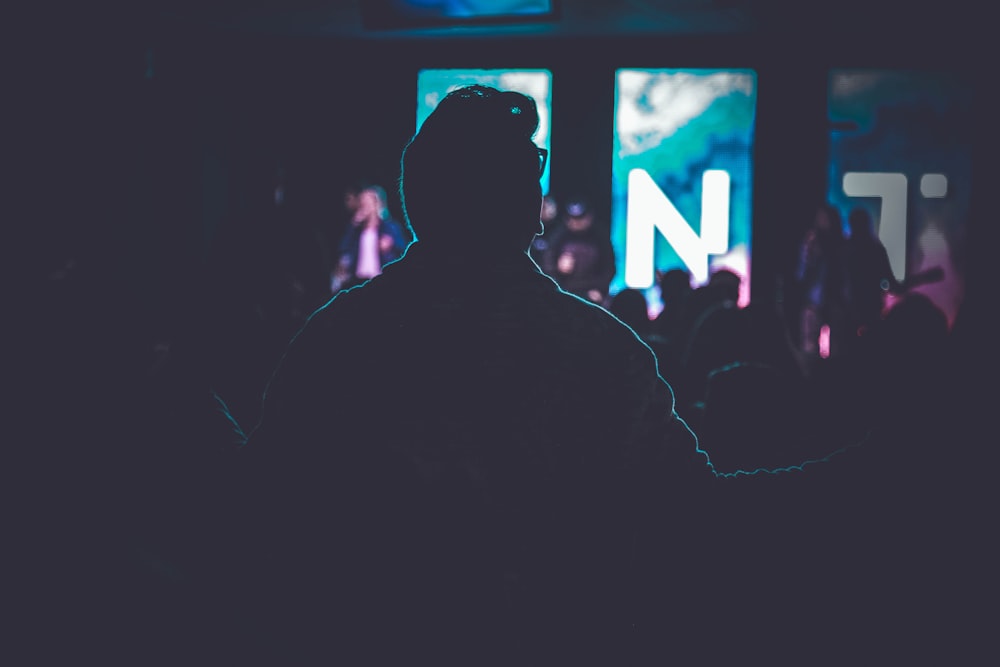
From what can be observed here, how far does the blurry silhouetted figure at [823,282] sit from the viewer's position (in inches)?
284

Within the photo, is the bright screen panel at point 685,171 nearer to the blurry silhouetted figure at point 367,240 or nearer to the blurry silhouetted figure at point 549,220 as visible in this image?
the blurry silhouetted figure at point 549,220

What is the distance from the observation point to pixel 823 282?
288 inches

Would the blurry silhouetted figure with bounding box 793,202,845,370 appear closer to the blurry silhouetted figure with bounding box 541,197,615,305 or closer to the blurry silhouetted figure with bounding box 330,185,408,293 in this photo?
the blurry silhouetted figure with bounding box 541,197,615,305

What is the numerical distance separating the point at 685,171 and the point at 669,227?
0.51 metres

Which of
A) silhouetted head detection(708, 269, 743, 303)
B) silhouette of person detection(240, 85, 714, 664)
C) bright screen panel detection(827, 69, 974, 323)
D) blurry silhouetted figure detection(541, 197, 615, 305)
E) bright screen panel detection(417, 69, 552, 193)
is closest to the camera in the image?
silhouette of person detection(240, 85, 714, 664)

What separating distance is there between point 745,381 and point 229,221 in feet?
25.2

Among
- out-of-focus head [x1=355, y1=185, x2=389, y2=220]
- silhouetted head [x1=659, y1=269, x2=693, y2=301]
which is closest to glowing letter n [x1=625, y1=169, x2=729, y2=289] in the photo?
out-of-focus head [x1=355, y1=185, x2=389, y2=220]

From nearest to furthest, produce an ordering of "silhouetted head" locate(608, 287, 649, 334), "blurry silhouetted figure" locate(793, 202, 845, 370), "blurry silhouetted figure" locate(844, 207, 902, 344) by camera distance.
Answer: "silhouetted head" locate(608, 287, 649, 334) → "blurry silhouetted figure" locate(844, 207, 902, 344) → "blurry silhouetted figure" locate(793, 202, 845, 370)

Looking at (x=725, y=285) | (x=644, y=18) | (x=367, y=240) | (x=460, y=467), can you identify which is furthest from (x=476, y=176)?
(x=367, y=240)

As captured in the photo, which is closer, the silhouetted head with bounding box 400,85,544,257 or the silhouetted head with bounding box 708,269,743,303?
the silhouetted head with bounding box 400,85,544,257

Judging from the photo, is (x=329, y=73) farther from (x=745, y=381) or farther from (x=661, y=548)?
(x=661, y=548)

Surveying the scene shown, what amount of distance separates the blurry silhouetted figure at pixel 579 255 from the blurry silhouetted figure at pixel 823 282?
162cm

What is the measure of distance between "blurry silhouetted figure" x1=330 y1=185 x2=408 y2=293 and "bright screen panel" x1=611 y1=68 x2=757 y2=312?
208 cm

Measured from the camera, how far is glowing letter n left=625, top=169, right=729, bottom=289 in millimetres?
8227
